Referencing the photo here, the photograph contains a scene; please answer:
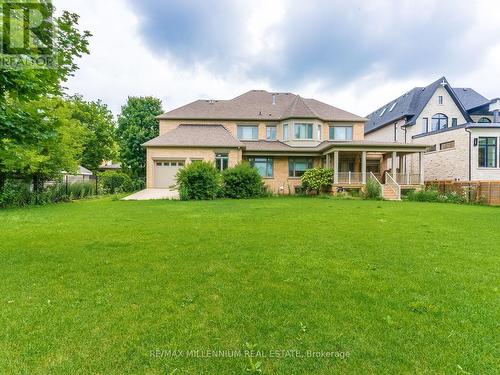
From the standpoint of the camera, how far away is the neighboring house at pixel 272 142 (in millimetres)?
20062

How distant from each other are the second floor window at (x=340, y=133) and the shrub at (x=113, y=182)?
19.1 meters

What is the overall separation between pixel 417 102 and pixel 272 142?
49.5 feet

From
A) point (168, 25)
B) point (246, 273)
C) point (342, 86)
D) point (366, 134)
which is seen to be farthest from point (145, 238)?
point (366, 134)

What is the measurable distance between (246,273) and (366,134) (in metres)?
32.4

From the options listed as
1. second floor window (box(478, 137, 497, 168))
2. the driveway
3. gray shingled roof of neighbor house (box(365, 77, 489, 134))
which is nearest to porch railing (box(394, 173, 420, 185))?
second floor window (box(478, 137, 497, 168))

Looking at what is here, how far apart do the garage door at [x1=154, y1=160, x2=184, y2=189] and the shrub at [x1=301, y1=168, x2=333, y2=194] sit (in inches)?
385

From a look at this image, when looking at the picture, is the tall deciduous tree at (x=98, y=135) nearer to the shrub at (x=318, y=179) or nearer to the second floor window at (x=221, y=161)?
the second floor window at (x=221, y=161)

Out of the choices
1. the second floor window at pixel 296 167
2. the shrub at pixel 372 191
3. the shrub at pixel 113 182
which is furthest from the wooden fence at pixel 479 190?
the shrub at pixel 113 182

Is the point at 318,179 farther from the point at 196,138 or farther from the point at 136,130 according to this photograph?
the point at 136,130

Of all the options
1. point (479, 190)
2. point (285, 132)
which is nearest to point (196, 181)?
point (285, 132)

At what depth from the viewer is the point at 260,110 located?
2511cm

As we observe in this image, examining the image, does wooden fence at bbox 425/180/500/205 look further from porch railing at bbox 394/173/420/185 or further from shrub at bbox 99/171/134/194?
shrub at bbox 99/171/134/194

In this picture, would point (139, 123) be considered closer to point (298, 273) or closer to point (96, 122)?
point (96, 122)

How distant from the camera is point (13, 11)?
3789mm
